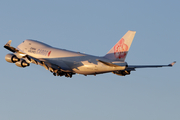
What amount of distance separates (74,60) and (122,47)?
8.50 metres

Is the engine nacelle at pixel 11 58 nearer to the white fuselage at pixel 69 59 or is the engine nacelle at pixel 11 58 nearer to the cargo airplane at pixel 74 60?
the cargo airplane at pixel 74 60

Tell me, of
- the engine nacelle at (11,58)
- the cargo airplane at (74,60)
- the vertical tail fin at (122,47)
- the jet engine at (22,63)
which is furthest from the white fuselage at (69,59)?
the jet engine at (22,63)

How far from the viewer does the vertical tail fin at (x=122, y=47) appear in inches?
2089

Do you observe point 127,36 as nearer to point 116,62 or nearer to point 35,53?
point 116,62

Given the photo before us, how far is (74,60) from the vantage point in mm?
57688

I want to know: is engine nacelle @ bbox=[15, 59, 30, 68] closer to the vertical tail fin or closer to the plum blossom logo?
the vertical tail fin

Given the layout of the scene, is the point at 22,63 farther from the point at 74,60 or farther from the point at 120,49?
the point at 120,49

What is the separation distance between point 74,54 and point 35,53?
8.89m

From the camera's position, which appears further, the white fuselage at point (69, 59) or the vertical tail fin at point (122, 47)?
the white fuselage at point (69, 59)

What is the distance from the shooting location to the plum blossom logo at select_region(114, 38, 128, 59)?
5312 cm

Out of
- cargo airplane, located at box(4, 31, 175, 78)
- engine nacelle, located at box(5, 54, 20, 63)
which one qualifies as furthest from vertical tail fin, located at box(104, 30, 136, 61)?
engine nacelle, located at box(5, 54, 20, 63)

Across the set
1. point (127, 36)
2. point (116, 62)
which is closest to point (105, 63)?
point (116, 62)

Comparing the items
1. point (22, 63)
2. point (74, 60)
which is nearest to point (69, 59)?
point (74, 60)

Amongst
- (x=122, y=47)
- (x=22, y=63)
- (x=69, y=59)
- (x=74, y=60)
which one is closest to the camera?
(x=122, y=47)
